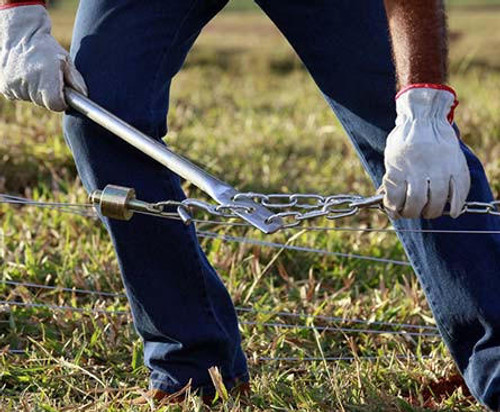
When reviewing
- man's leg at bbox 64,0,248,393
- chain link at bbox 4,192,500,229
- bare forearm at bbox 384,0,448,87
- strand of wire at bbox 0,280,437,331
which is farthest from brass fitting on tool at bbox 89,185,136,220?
strand of wire at bbox 0,280,437,331

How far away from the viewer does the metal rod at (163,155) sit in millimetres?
2094

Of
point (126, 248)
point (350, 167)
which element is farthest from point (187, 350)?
point (350, 167)

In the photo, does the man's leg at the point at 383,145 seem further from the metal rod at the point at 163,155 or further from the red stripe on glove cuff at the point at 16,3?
the red stripe on glove cuff at the point at 16,3

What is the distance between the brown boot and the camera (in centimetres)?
237

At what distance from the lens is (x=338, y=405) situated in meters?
2.37

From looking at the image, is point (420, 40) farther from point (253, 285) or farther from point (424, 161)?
point (253, 285)

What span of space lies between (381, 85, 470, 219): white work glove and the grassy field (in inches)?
21.1

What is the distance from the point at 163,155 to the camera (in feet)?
7.13

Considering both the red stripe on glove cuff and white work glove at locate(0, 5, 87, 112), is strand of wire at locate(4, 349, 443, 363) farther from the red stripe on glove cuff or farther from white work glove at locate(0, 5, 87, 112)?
the red stripe on glove cuff

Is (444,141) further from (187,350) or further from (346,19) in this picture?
(187,350)

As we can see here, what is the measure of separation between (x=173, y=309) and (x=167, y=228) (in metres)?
0.18

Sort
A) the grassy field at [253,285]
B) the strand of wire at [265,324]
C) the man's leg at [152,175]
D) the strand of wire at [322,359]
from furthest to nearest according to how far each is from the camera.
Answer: the strand of wire at [265,324], the strand of wire at [322,359], the grassy field at [253,285], the man's leg at [152,175]

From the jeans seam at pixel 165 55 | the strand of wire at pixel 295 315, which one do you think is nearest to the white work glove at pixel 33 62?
the jeans seam at pixel 165 55

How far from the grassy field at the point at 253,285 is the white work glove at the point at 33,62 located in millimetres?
645
